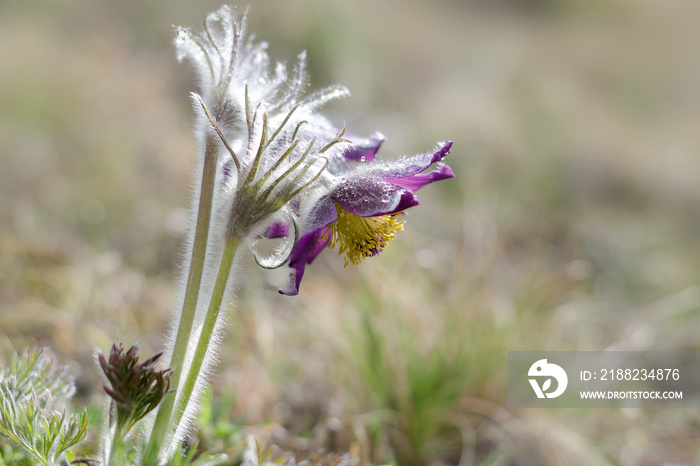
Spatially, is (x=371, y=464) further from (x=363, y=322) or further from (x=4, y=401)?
(x=4, y=401)

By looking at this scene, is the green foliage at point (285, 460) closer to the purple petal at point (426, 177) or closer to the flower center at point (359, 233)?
the flower center at point (359, 233)

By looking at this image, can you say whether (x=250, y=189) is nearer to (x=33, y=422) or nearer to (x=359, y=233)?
(x=359, y=233)

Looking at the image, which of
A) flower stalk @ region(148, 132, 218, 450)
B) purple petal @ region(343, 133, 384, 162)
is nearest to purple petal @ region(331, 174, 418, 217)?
purple petal @ region(343, 133, 384, 162)

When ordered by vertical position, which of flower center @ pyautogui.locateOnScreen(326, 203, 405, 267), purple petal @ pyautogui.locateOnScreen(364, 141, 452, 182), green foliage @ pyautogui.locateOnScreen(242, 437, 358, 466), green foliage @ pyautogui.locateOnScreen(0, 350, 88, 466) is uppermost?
purple petal @ pyautogui.locateOnScreen(364, 141, 452, 182)

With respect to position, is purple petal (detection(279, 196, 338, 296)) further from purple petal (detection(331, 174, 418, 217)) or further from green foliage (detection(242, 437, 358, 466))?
green foliage (detection(242, 437, 358, 466))

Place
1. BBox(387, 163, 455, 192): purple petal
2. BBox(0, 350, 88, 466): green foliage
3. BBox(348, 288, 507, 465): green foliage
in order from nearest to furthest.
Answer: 1. BBox(0, 350, 88, 466): green foliage
2. BBox(387, 163, 455, 192): purple petal
3. BBox(348, 288, 507, 465): green foliage

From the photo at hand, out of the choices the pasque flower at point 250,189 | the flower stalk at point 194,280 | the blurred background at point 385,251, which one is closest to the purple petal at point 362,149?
the pasque flower at point 250,189

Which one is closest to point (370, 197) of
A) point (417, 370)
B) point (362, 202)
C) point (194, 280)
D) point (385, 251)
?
point (362, 202)

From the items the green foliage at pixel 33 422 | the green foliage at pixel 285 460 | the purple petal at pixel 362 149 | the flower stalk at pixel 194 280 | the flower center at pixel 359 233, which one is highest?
the purple petal at pixel 362 149
